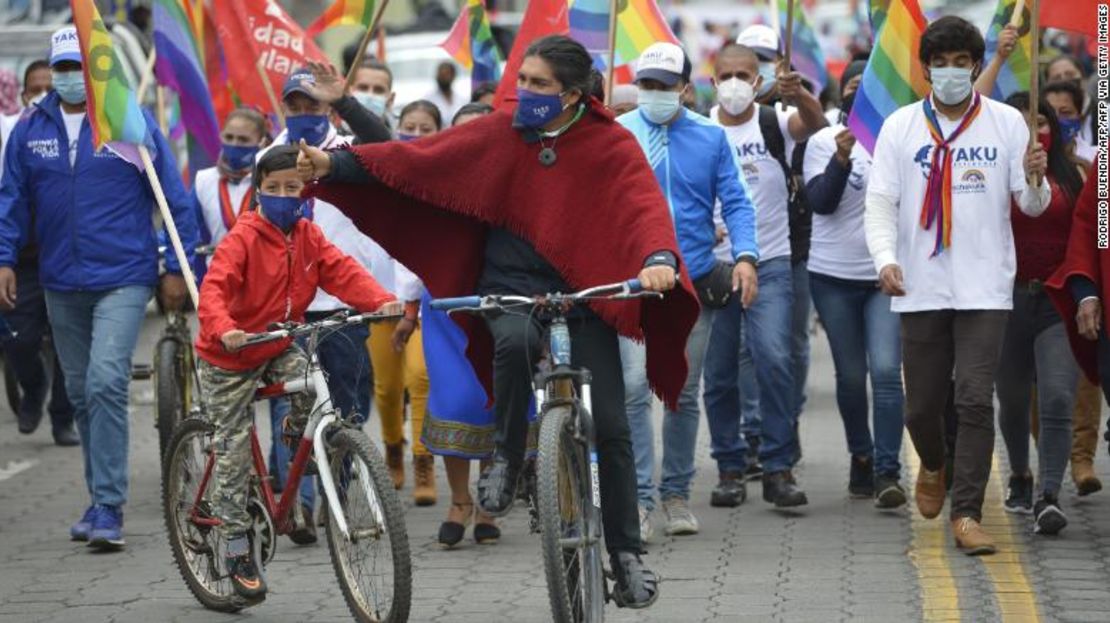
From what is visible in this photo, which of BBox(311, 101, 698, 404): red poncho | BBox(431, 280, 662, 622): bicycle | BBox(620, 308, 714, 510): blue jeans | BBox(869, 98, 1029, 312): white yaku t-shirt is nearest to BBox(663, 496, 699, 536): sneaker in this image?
BBox(620, 308, 714, 510): blue jeans

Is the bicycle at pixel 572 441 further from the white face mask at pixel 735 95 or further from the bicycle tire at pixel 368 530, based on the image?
the white face mask at pixel 735 95

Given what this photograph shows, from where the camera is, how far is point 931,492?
10.1m

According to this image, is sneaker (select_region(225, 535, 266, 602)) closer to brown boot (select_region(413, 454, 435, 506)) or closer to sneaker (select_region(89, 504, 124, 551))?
sneaker (select_region(89, 504, 124, 551))

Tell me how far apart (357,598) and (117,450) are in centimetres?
247

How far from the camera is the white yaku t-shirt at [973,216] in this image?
9.62 metres

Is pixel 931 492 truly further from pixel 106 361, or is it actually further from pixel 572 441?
pixel 106 361

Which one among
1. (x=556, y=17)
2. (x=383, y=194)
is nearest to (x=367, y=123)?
(x=383, y=194)

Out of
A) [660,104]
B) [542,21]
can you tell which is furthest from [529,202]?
[542,21]

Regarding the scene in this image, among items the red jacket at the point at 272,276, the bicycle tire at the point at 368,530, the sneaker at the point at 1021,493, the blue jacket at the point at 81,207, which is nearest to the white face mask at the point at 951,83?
the sneaker at the point at 1021,493

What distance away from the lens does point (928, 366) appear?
9.79 metres

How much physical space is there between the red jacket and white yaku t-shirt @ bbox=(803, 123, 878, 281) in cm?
278

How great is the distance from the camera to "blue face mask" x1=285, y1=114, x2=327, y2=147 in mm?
10844

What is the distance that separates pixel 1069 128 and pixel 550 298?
416 centimetres

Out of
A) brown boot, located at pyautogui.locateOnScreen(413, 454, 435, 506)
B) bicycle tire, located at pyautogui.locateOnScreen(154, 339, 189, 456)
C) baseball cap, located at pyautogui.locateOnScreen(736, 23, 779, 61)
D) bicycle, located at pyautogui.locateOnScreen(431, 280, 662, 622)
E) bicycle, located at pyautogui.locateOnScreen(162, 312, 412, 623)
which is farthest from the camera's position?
baseball cap, located at pyautogui.locateOnScreen(736, 23, 779, 61)
